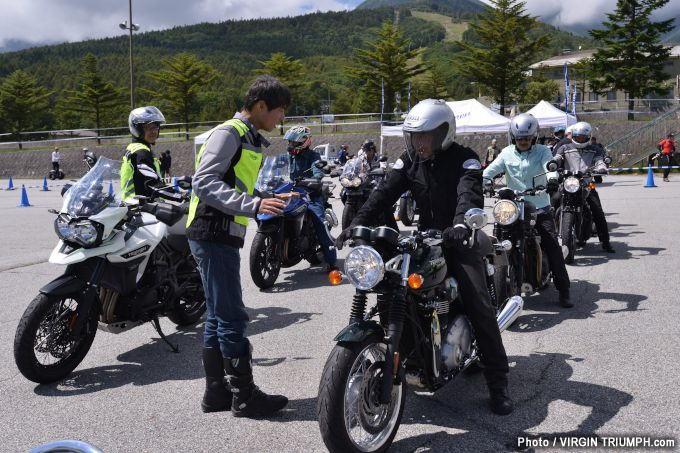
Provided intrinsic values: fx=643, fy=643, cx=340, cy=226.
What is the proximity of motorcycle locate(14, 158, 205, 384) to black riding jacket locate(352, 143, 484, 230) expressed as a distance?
1611 mm

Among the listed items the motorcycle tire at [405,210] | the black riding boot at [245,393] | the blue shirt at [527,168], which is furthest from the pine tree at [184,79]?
the black riding boot at [245,393]

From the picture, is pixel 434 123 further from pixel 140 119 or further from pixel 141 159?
pixel 140 119

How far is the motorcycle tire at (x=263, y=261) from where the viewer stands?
7.65 metres

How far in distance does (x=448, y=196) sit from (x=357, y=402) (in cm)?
150

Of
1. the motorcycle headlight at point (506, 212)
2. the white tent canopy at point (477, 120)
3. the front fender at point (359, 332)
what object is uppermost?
the white tent canopy at point (477, 120)

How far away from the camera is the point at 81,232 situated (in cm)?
482

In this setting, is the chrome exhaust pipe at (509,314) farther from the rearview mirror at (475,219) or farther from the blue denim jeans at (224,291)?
the blue denim jeans at (224,291)

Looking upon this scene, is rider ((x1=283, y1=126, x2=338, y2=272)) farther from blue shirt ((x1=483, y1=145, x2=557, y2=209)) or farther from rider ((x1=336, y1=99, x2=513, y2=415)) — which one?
rider ((x1=336, y1=99, x2=513, y2=415))

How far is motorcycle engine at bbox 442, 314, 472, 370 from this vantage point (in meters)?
3.91

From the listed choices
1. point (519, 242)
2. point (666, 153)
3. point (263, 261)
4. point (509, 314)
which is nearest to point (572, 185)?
point (519, 242)

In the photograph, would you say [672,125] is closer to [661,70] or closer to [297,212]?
[661,70]

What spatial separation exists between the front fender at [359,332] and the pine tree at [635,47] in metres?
52.8

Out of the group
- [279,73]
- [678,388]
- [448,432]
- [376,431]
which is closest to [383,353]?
[376,431]

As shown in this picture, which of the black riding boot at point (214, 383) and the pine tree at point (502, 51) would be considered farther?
the pine tree at point (502, 51)
